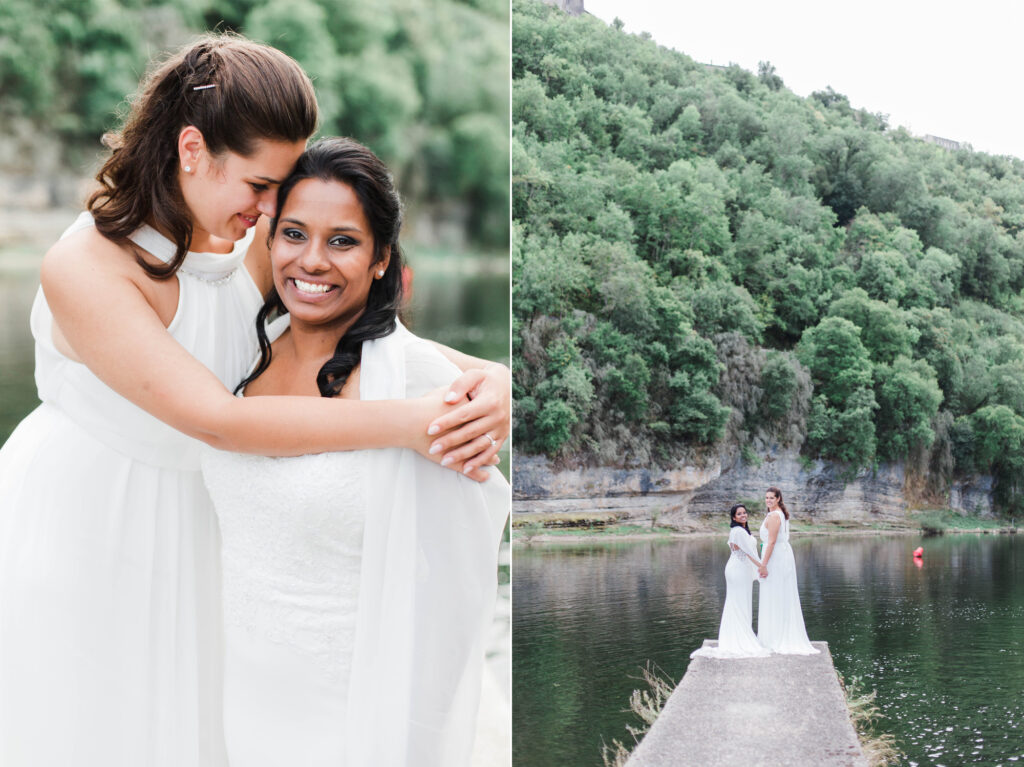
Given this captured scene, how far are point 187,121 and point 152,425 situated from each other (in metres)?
0.54

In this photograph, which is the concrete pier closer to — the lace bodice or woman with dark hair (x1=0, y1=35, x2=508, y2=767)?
woman with dark hair (x1=0, y1=35, x2=508, y2=767)

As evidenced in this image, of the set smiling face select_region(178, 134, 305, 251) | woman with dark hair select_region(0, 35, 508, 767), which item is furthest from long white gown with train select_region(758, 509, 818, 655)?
smiling face select_region(178, 134, 305, 251)

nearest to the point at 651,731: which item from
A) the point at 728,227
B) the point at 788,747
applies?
the point at 788,747

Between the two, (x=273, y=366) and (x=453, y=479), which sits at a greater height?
(x=273, y=366)

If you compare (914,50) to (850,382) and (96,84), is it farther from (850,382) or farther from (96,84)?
(96,84)

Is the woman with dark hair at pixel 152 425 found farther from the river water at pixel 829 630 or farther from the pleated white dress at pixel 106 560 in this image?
the river water at pixel 829 630

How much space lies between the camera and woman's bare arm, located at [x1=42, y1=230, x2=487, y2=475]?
146 centimetres

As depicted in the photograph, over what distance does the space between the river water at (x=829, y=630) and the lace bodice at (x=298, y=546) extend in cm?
235

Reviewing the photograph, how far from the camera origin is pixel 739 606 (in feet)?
11.7

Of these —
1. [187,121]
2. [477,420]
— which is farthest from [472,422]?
[187,121]

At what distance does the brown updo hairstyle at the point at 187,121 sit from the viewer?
5.07ft

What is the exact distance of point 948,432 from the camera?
3.56 metres

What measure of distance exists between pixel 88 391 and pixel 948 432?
10.1 feet

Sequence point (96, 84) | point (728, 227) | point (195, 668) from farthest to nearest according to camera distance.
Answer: point (728, 227) < point (96, 84) < point (195, 668)
